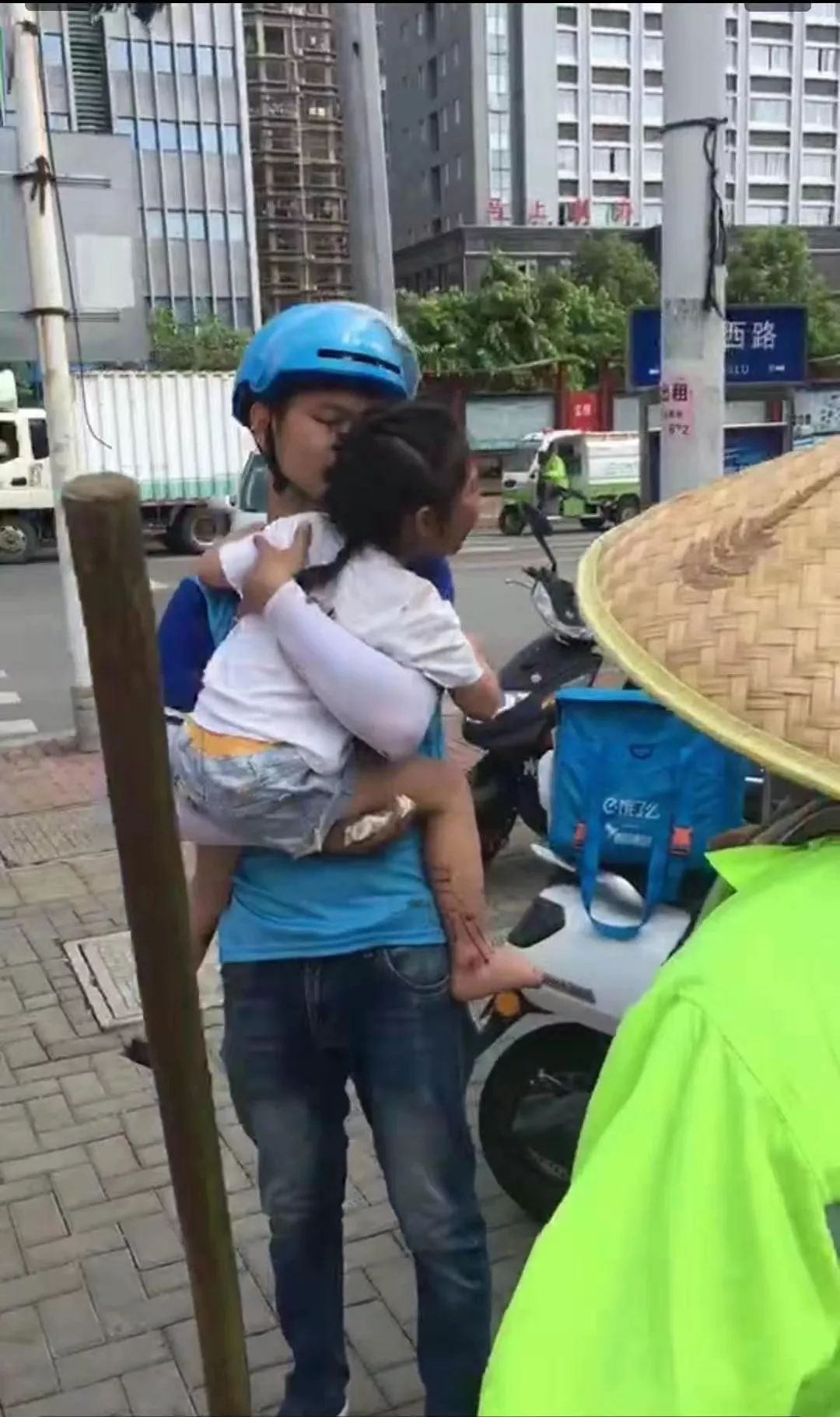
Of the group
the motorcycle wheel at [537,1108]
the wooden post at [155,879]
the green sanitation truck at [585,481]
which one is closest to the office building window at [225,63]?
the green sanitation truck at [585,481]

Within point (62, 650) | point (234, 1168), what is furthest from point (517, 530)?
point (234, 1168)

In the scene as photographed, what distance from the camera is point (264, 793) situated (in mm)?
1598

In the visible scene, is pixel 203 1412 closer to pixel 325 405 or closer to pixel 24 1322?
pixel 24 1322

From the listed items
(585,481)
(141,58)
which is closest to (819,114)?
(141,58)

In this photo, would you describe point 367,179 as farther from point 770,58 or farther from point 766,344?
point 770,58

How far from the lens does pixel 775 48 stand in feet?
233

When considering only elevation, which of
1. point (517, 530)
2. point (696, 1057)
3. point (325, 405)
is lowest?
point (517, 530)

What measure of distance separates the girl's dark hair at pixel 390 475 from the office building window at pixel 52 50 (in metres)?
5.54

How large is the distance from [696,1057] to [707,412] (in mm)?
3957

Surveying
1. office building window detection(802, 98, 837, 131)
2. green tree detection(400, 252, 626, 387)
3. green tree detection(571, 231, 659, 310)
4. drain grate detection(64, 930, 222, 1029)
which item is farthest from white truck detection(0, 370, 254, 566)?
office building window detection(802, 98, 837, 131)

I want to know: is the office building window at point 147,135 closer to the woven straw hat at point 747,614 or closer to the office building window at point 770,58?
the office building window at point 770,58

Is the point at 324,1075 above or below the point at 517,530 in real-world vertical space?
above

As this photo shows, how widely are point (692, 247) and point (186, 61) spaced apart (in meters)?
51.4

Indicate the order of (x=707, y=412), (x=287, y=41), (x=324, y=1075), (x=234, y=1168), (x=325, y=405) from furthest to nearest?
(x=287, y=41), (x=707, y=412), (x=234, y=1168), (x=324, y=1075), (x=325, y=405)
